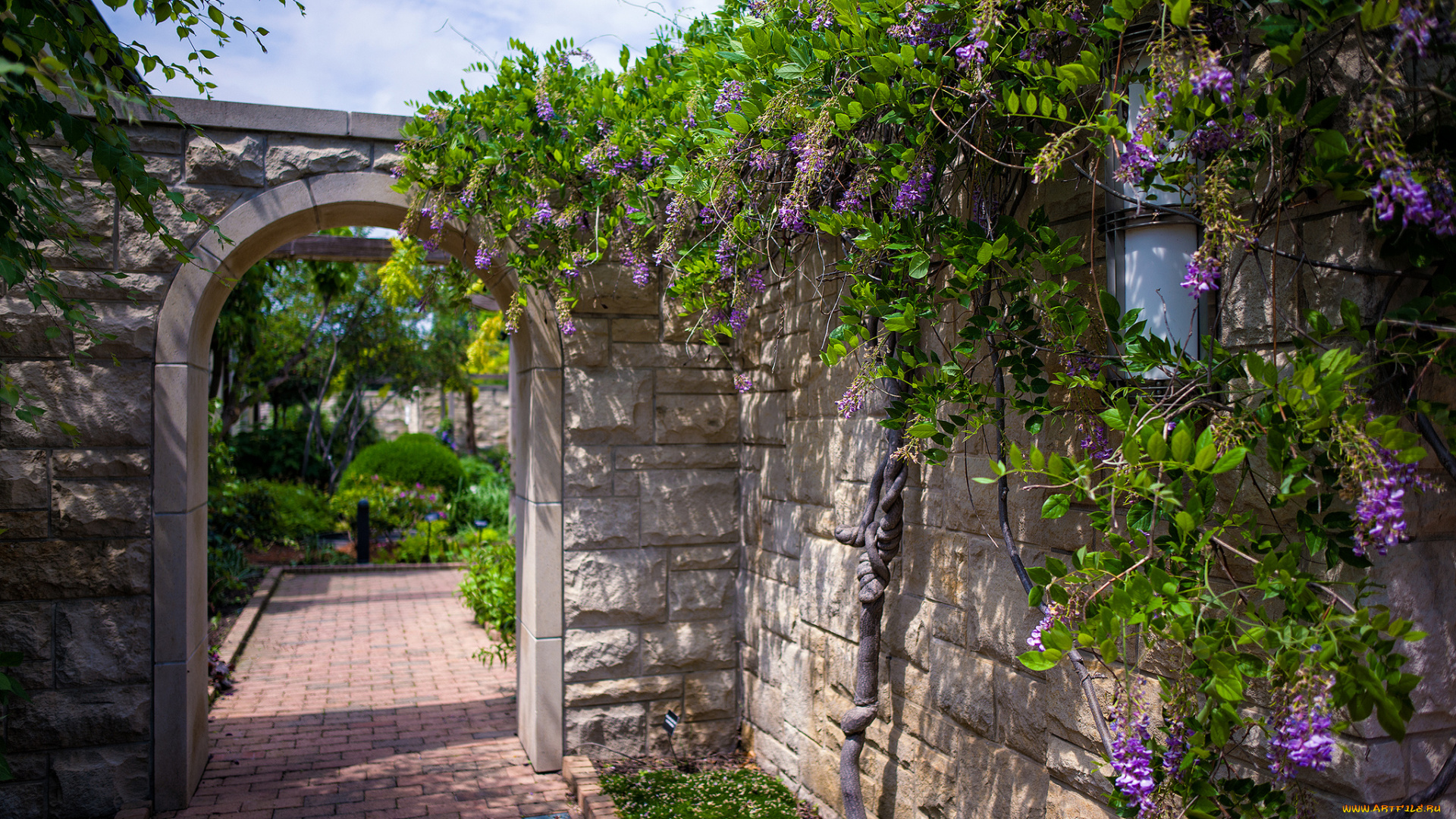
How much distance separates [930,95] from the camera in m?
2.38

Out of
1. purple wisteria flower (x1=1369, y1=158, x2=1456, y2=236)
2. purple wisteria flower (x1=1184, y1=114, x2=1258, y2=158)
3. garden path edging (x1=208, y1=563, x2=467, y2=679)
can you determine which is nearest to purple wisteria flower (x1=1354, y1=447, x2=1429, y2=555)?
purple wisteria flower (x1=1369, y1=158, x2=1456, y2=236)

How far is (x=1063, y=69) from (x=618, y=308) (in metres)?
2.84

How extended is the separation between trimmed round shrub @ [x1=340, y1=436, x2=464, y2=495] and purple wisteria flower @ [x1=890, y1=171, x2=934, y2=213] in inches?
436

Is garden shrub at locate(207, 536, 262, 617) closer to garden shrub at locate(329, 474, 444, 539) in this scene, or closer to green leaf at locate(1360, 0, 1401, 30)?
garden shrub at locate(329, 474, 444, 539)

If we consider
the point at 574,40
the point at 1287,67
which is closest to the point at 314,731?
the point at 574,40

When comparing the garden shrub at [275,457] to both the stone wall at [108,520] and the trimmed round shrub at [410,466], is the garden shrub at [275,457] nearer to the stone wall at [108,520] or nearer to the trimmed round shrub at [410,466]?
the trimmed round shrub at [410,466]

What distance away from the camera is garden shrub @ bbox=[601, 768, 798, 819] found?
378 cm

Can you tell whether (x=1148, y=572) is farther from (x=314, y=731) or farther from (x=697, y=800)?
(x=314, y=731)

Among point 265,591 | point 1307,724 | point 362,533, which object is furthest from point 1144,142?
point 362,533

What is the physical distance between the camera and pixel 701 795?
13.1 feet

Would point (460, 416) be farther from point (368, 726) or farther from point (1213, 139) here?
point (1213, 139)

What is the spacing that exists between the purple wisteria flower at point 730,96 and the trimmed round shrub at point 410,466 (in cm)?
1038

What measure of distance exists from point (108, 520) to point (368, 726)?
2.06 metres

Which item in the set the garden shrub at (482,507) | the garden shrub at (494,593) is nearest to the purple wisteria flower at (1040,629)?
the garden shrub at (494,593)
